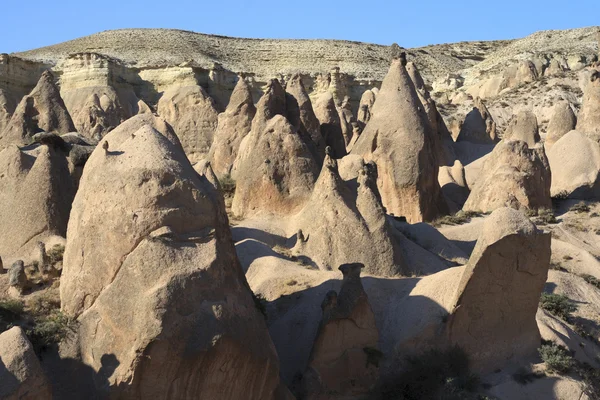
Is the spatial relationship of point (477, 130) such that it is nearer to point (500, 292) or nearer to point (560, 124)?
point (560, 124)

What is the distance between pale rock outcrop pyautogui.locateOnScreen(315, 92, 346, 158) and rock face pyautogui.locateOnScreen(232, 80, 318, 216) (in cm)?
583

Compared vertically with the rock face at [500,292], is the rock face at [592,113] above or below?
above

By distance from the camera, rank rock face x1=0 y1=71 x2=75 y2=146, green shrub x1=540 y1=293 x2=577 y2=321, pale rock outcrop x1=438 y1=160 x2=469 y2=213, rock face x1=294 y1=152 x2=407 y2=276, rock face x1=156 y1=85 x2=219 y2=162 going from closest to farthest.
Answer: rock face x1=294 y1=152 x2=407 y2=276 → green shrub x1=540 y1=293 x2=577 y2=321 → rock face x1=0 y1=71 x2=75 y2=146 → pale rock outcrop x1=438 y1=160 x2=469 y2=213 → rock face x1=156 y1=85 x2=219 y2=162

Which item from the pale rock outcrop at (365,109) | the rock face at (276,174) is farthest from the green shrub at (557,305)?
the pale rock outcrop at (365,109)

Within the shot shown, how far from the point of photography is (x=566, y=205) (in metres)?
28.1

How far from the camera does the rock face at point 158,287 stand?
1156 centimetres

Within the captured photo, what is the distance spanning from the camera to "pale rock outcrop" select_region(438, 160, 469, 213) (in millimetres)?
28344

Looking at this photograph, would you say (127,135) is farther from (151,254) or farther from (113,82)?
(113,82)

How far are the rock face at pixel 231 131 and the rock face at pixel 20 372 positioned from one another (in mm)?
14670

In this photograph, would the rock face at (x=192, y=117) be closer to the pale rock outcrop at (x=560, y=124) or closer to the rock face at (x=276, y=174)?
the rock face at (x=276, y=174)

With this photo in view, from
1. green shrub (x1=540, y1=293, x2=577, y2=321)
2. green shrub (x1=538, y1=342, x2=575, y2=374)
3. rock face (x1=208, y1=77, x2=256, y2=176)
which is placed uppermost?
rock face (x1=208, y1=77, x2=256, y2=176)

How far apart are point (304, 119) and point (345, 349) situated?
552 inches

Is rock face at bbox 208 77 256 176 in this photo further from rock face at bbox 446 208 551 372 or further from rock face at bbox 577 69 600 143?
rock face at bbox 577 69 600 143

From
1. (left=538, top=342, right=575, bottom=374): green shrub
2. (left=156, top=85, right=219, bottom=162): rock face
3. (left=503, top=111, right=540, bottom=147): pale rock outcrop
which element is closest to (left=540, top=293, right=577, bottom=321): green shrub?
(left=538, top=342, right=575, bottom=374): green shrub
